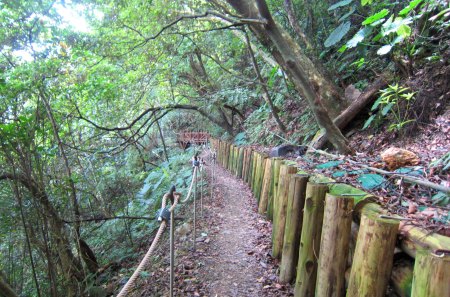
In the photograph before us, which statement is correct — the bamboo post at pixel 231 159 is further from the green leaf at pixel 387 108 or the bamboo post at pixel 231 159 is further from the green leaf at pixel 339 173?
the green leaf at pixel 339 173

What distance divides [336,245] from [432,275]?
2.57 ft

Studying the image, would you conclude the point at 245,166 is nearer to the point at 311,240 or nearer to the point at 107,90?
the point at 107,90

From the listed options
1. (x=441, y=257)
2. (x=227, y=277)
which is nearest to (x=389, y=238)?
(x=441, y=257)

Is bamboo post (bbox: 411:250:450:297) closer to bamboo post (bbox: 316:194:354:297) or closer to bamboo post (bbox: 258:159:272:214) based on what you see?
bamboo post (bbox: 316:194:354:297)

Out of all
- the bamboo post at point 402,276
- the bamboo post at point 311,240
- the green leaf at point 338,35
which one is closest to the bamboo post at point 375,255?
the bamboo post at point 402,276

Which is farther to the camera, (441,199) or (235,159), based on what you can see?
(235,159)

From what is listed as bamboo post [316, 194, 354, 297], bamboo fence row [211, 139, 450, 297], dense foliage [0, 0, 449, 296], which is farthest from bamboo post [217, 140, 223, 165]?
bamboo post [316, 194, 354, 297]

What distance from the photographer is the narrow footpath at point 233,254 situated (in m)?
3.20

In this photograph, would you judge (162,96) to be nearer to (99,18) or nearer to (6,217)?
(99,18)

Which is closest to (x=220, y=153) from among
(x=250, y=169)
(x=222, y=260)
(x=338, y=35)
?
(x=250, y=169)

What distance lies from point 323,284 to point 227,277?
1.45 metres

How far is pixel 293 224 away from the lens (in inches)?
116

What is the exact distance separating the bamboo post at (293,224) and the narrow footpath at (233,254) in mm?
222

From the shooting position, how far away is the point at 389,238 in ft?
5.79
